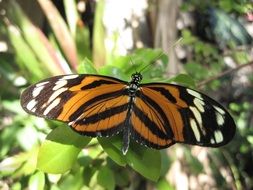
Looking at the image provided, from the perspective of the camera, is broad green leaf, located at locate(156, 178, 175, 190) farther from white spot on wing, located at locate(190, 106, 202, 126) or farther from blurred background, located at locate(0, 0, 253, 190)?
white spot on wing, located at locate(190, 106, 202, 126)

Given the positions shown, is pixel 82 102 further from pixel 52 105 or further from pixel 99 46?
pixel 99 46

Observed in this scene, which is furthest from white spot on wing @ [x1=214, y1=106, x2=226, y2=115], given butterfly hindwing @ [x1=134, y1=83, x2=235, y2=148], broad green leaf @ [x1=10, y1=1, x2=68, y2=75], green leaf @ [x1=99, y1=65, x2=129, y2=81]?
broad green leaf @ [x1=10, y1=1, x2=68, y2=75]

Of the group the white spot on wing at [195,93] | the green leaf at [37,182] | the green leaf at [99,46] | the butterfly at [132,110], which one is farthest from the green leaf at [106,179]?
the green leaf at [99,46]

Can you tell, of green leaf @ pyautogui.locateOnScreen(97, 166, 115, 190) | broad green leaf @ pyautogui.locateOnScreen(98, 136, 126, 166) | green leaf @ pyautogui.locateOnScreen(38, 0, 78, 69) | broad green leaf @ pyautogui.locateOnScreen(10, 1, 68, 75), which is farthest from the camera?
green leaf @ pyautogui.locateOnScreen(38, 0, 78, 69)

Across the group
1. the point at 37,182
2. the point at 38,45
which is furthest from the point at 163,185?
the point at 38,45

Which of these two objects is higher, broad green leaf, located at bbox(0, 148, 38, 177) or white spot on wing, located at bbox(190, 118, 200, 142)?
broad green leaf, located at bbox(0, 148, 38, 177)

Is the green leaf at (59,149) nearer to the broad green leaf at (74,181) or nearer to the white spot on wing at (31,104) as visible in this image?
the white spot on wing at (31,104)
